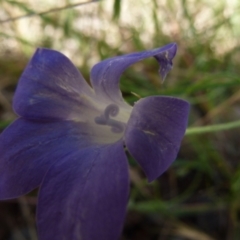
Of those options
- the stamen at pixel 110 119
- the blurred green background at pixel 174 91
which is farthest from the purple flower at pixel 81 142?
the blurred green background at pixel 174 91

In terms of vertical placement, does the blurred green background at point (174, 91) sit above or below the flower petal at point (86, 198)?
below

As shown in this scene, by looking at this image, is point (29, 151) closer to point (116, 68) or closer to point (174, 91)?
point (116, 68)

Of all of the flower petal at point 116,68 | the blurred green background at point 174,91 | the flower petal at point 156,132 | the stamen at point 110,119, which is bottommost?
the blurred green background at point 174,91

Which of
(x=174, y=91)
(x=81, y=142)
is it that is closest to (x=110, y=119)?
(x=81, y=142)

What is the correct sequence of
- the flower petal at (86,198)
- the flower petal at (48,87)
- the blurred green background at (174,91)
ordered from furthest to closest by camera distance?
the blurred green background at (174,91) → the flower petal at (48,87) → the flower petal at (86,198)

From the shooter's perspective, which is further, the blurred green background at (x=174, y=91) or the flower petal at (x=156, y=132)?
the blurred green background at (x=174, y=91)

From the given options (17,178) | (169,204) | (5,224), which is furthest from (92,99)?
(5,224)

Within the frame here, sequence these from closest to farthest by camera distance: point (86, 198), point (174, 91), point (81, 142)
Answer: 1. point (86, 198)
2. point (81, 142)
3. point (174, 91)

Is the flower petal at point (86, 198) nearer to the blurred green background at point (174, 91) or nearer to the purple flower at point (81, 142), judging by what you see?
the purple flower at point (81, 142)
